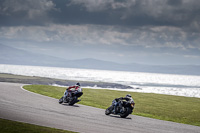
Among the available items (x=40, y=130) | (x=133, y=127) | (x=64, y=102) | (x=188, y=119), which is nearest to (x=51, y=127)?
(x=40, y=130)

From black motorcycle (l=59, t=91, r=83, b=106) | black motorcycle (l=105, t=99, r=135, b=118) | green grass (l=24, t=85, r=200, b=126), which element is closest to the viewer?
black motorcycle (l=105, t=99, r=135, b=118)

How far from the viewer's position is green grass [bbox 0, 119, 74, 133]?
1184cm

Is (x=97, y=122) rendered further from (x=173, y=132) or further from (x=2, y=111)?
(x=2, y=111)

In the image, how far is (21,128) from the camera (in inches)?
484

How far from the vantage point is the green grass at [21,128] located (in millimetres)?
11844

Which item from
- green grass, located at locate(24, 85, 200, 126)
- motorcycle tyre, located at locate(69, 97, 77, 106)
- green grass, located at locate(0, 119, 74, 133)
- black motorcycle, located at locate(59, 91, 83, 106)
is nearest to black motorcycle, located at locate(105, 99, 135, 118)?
green grass, located at locate(24, 85, 200, 126)

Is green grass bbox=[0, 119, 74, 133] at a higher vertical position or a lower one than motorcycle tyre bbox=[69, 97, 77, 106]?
lower

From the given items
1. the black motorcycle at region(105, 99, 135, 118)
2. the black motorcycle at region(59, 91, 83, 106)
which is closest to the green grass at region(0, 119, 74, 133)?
the black motorcycle at region(105, 99, 135, 118)

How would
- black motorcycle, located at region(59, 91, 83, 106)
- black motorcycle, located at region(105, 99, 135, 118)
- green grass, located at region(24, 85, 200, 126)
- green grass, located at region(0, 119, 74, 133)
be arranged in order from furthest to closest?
green grass, located at region(24, 85, 200, 126) → black motorcycle, located at region(59, 91, 83, 106) → black motorcycle, located at region(105, 99, 135, 118) → green grass, located at region(0, 119, 74, 133)

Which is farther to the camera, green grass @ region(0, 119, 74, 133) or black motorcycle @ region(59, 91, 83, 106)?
black motorcycle @ region(59, 91, 83, 106)

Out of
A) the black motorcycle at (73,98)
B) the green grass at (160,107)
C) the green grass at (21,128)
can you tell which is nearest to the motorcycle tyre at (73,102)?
the black motorcycle at (73,98)

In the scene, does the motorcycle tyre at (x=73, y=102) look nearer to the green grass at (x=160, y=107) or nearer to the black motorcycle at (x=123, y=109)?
the green grass at (x=160, y=107)

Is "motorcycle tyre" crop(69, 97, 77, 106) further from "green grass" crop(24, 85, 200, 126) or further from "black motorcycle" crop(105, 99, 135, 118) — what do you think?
"black motorcycle" crop(105, 99, 135, 118)

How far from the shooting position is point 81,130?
13008 millimetres
